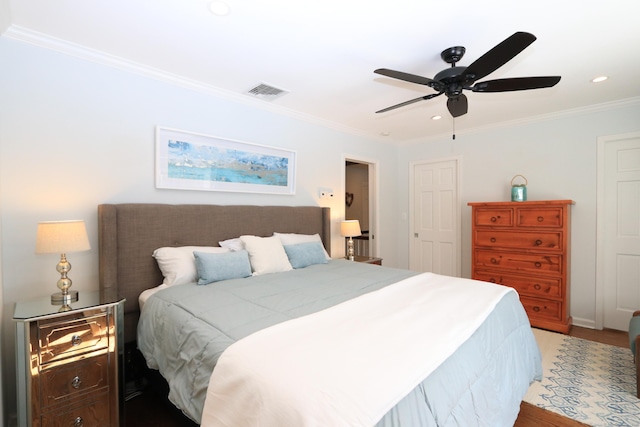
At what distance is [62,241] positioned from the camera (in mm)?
1818

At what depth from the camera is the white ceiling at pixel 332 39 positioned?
1.80 m

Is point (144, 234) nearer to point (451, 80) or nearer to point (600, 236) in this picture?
point (451, 80)

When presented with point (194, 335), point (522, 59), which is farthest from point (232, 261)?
point (522, 59)

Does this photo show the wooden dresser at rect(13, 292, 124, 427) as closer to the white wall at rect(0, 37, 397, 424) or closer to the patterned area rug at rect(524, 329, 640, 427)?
the white wall at rect(0, 37, 397, 424)

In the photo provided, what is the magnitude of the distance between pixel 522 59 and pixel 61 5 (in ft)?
10.4

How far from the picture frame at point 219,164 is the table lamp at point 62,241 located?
0.83 meters

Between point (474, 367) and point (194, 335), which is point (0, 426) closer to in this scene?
point (194, 335)

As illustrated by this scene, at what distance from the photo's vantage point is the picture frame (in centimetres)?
269

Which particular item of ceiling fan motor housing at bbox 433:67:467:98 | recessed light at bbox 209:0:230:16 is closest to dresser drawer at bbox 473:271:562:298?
ceiling fan motor housing at bbox 433:67:467:98

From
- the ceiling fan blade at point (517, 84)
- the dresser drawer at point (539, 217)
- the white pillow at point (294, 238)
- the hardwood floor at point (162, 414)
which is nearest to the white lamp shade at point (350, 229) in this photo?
the white pillow at point (294, 238)

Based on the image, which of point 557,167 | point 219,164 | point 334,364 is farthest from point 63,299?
point 557,167

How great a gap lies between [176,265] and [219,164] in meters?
1.10

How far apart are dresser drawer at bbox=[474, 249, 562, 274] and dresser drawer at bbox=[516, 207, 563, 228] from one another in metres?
0.35

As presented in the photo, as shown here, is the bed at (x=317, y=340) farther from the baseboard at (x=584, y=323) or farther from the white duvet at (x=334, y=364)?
the baseboard at (x=584, y=323)
